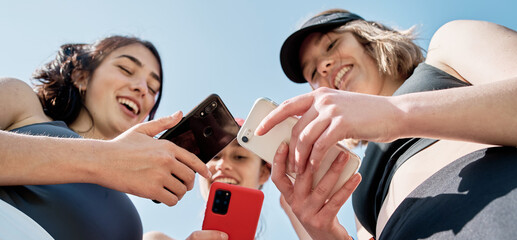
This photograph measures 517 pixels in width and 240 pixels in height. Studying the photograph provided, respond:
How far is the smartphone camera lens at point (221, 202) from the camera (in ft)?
5.24

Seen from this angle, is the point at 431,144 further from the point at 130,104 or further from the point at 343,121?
the point at 130,104

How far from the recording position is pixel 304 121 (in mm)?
1043

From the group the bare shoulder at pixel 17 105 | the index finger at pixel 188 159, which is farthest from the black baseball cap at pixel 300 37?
the bare shoulder at pixel 17 105

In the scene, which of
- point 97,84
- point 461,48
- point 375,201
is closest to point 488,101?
point 461,48

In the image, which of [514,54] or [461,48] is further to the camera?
[461,48]

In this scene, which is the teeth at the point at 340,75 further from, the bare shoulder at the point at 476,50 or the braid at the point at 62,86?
the braid at the point at 62,86

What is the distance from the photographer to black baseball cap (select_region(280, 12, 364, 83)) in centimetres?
267

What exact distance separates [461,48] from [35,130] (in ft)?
6.96

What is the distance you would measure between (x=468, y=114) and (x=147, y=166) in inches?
45.0

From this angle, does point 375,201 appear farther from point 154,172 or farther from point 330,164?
point 154,172

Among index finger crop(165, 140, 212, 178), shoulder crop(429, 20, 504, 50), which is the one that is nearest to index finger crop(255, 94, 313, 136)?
index finger crop(165, 140, 212, 178)

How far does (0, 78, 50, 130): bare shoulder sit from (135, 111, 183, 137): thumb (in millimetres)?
857

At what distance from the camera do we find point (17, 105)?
1.75 metres

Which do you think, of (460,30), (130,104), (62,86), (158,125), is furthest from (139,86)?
(460,30)
